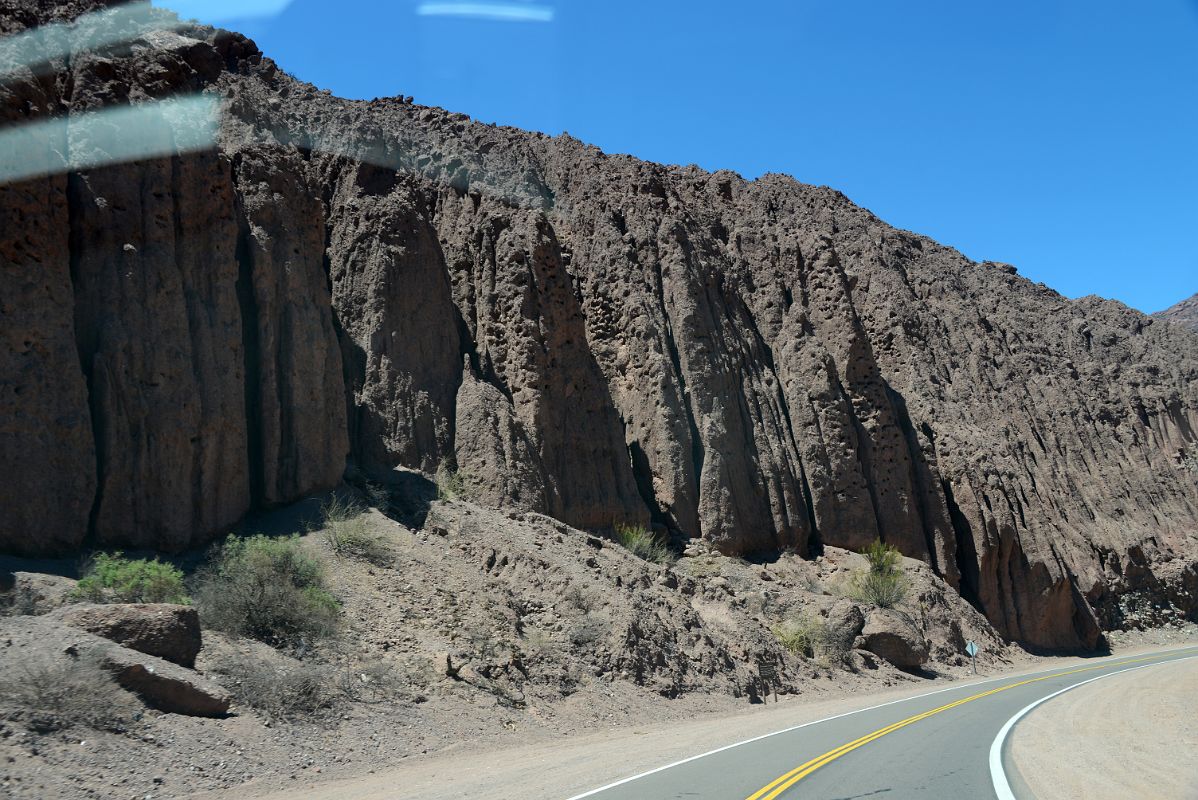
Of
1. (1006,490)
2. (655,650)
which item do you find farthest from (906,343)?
(655,650)

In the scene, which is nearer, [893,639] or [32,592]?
[32,592]

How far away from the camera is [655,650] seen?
70.5ft

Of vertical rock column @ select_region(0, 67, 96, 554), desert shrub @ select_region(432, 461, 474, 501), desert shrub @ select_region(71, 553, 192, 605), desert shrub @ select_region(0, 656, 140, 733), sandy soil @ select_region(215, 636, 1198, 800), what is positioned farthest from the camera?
desert shrub @ select_region(432, 461, 474, 501)

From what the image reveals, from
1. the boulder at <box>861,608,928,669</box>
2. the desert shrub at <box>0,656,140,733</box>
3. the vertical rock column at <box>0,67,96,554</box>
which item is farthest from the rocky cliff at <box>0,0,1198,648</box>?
the desert shrub at <box>0,656,140,733</box>

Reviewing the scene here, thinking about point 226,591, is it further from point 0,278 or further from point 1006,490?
point 1006,490

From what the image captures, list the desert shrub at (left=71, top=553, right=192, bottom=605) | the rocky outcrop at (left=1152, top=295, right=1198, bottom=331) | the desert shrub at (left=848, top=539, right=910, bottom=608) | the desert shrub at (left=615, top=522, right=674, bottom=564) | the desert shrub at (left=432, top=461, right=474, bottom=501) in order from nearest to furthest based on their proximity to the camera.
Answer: the desert shrub at (left=71, top=553, right=192, bottom=605) → the desert shrub at (left=432, top=461, right=474, bottom=501) → the desert shrub at (left=615, top=522, right=674, bottom=564) → the desert shrub at (left=848, top=539, right=910, bottom=608) → the rocky outcrop at (left=1152, top=295, right=1198, bottom=331)

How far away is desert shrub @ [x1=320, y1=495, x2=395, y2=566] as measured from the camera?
64.5ft

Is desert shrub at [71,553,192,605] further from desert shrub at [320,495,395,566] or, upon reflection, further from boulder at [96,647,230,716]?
desert shrub at [320,495,395,566]

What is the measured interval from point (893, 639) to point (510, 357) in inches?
564

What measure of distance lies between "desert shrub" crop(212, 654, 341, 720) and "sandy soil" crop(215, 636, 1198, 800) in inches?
68.2

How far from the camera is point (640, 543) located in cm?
2739

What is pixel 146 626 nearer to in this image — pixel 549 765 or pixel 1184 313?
pixel 549 765

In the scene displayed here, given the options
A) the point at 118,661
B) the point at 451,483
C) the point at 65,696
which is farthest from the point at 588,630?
the point at 65,696

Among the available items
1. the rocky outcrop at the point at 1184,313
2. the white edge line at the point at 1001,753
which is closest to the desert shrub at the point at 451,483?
the white edge line at the point at 1001,753
